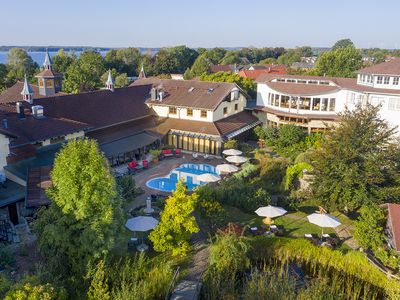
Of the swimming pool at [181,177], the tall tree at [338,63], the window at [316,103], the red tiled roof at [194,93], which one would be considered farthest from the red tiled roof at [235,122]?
the tall tree at [338,63]

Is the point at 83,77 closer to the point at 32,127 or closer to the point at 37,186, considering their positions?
the point at 32,127

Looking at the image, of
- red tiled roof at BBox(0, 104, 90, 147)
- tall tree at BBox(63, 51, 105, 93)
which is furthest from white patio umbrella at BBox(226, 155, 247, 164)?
tall tree at BBox(63, 51, 105, 93)

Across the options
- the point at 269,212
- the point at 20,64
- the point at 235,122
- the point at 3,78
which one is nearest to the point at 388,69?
the point at 235,122

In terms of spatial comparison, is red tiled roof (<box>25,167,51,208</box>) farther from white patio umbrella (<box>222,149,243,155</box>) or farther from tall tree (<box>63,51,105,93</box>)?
tall tree (<box>63,51,105,93</box>)

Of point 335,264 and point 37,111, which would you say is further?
point 37,111

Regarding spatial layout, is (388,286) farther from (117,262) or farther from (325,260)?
(117,262)

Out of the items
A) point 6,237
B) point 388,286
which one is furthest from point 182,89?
point 388,286

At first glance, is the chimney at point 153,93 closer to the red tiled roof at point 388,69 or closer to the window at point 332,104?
the window at point 332,104
